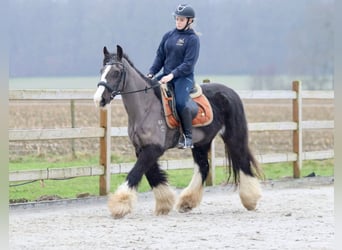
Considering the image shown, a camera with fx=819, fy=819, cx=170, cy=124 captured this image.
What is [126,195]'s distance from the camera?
8.00 metres

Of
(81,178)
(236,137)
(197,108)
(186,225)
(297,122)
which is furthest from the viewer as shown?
(297,122)

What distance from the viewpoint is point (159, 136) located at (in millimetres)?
8445

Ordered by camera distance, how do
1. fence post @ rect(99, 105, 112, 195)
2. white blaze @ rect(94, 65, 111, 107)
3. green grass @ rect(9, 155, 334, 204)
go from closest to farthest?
white blaze @ rect(94, 65, 111, 107)
fence post @ rect(99, 105, 112, 195)
green grass @ rect(9, 155, 334, 204)

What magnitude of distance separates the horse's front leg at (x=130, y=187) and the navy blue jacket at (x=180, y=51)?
2.79ft

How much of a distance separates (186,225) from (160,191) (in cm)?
89

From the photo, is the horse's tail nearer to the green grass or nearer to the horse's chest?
the horse's chest

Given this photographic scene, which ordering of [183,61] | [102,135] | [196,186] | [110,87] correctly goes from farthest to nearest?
1. [102,135]
2. [196,186]
3. [183,61]
4. [110,87]

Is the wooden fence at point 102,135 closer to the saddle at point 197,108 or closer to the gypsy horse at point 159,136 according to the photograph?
the gypsy horse at point 159,136

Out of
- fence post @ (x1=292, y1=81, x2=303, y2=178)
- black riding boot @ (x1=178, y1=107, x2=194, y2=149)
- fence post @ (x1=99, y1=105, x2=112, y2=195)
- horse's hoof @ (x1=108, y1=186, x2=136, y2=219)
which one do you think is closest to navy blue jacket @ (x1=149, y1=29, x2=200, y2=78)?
black riding boot @ (x1=178, y1=107, x2=194, y2=149)

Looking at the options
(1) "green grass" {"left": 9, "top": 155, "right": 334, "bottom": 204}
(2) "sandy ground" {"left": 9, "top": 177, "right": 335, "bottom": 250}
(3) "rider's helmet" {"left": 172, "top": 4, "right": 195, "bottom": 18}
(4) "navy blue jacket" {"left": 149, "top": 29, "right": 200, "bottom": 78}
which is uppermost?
(3) "rider's helmet" {"left": 172, "top": 4, "right": 195, "bottom": 18}

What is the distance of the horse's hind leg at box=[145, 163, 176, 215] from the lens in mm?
8602

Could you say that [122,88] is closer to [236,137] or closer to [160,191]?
[160,191]

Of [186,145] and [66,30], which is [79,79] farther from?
[186,145]

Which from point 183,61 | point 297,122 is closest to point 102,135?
point 183,61
